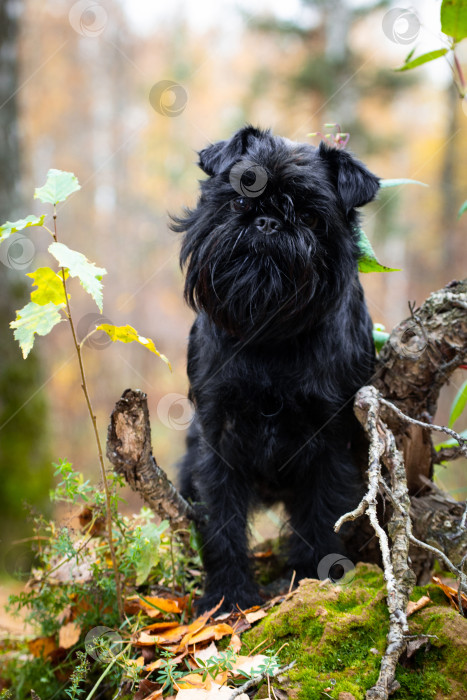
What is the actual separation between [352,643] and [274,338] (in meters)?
1.09

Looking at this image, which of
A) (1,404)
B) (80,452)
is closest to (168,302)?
(80,452)

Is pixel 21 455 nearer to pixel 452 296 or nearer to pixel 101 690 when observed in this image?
pixel 101 690

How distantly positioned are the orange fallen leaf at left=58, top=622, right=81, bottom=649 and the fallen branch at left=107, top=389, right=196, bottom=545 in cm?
55

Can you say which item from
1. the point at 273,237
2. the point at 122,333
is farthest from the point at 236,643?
the point at 273,237

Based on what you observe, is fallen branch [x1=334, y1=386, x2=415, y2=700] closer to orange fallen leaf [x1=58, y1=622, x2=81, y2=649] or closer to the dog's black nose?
the dog's black nose

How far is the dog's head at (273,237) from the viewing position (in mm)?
2156

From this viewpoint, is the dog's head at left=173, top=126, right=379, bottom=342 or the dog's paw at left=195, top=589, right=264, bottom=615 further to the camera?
the dog's paw at left=195, top=589, right=264, bottom=615

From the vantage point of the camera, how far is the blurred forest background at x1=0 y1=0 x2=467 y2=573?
31.9 ft

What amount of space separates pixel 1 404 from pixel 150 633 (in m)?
3.64

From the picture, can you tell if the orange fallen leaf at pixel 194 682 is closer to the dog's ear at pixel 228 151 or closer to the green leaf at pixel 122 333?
the green leaf at pixel 122 333

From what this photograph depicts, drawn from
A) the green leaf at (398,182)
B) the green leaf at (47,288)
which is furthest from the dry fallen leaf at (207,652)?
the green leaf at (398,182)

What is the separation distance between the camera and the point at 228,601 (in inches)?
91.0

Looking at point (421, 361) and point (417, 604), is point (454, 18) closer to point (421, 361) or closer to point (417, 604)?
point (421, 361)
